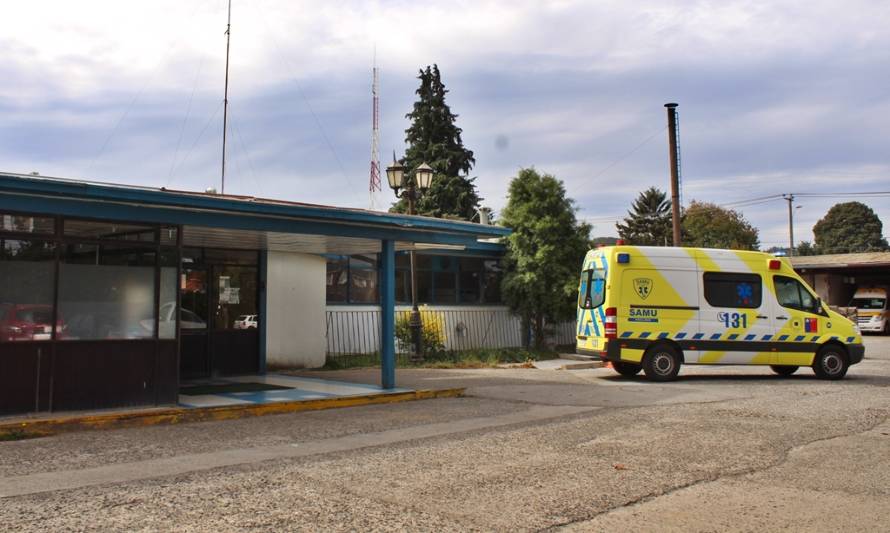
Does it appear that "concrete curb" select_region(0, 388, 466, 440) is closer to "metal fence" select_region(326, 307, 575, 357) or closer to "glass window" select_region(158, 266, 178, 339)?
"glass window" select_region(158, 266, 178, 339)

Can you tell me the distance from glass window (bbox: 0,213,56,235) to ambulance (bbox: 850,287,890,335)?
3487 cm

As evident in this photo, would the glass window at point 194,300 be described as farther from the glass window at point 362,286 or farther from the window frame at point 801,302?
the window frame at point 801,302

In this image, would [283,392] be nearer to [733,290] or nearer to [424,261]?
[733,290]

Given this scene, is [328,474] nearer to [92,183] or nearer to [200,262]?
[92,183]

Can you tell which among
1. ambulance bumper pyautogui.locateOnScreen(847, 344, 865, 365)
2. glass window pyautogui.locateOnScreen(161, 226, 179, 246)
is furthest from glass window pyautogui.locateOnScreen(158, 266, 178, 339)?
ambulance bumper pyautogui.locateOnScreen(847, 344, 865, 365)

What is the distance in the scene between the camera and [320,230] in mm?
12047

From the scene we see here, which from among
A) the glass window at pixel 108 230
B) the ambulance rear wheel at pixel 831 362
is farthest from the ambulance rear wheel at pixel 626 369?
the glass window at pixel 108 230

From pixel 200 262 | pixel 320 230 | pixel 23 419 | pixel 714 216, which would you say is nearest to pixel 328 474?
pixel 23 419

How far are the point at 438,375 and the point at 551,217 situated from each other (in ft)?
28.3

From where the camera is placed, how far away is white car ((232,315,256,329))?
1543cm

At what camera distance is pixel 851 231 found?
298 ft

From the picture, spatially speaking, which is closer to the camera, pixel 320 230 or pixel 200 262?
pixel 320 230

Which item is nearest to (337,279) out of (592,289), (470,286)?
(470,286)

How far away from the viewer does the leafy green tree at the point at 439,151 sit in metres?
45.2
